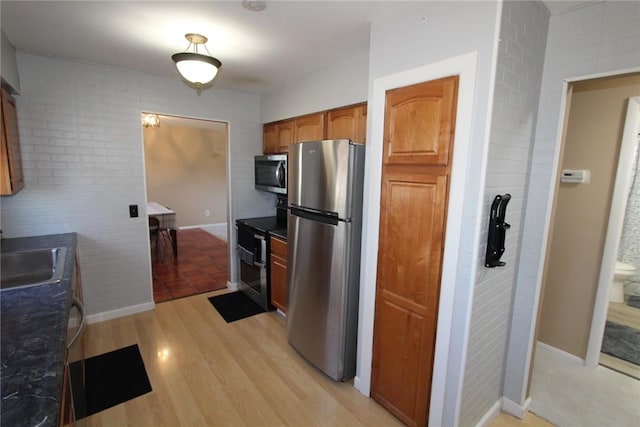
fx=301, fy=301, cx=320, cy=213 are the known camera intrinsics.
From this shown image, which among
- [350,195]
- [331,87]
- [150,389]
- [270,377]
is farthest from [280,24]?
[150,389]

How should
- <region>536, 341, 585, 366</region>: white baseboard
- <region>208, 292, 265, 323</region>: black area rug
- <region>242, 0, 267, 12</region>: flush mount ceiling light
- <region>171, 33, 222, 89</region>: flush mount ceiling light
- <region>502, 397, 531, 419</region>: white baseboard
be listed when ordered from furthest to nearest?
1. <region>208, 292, 265, 323</region>: black area rug
2. <region>536, 341, 585, 366</region>: white baseboard
3. <region>502, 397, 531, 419</region>: white baseboard
4. <region>171, 33, 222, 89</region>: flush mount ceiling light
5. <region>242, 0, 267, 12</region>: flush mount ceiling light

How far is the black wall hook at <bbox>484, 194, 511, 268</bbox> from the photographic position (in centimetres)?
153

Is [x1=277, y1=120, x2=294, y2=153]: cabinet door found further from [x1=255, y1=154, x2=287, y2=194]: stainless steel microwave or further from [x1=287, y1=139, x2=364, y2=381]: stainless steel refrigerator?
[x1=287, y1=139, x2=364, y2=381]: stainless steel refrigerator

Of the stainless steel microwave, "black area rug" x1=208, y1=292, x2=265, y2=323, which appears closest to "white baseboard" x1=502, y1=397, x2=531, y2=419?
"black area rug" x1=208, y1=292, x2=265, y2=323

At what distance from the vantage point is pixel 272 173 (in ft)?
11.3

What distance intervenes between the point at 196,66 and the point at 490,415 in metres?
2.91

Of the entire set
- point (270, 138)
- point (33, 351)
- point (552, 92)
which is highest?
point (552, 92)

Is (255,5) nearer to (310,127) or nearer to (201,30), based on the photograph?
(201,30)

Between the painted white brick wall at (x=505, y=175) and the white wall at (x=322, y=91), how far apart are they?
1086 mm

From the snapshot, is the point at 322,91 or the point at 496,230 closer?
the point at 496,230

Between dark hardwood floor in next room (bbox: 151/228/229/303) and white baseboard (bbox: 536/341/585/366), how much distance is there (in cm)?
350

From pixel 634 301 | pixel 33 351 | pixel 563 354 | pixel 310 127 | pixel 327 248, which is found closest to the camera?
pixel 33 351

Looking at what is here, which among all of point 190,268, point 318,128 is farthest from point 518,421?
point 190,268

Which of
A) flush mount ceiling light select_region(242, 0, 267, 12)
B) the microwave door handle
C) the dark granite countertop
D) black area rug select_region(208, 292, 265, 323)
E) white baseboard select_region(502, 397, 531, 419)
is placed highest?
flush mount ceiling light select_region(242, 0, 267, 12)
